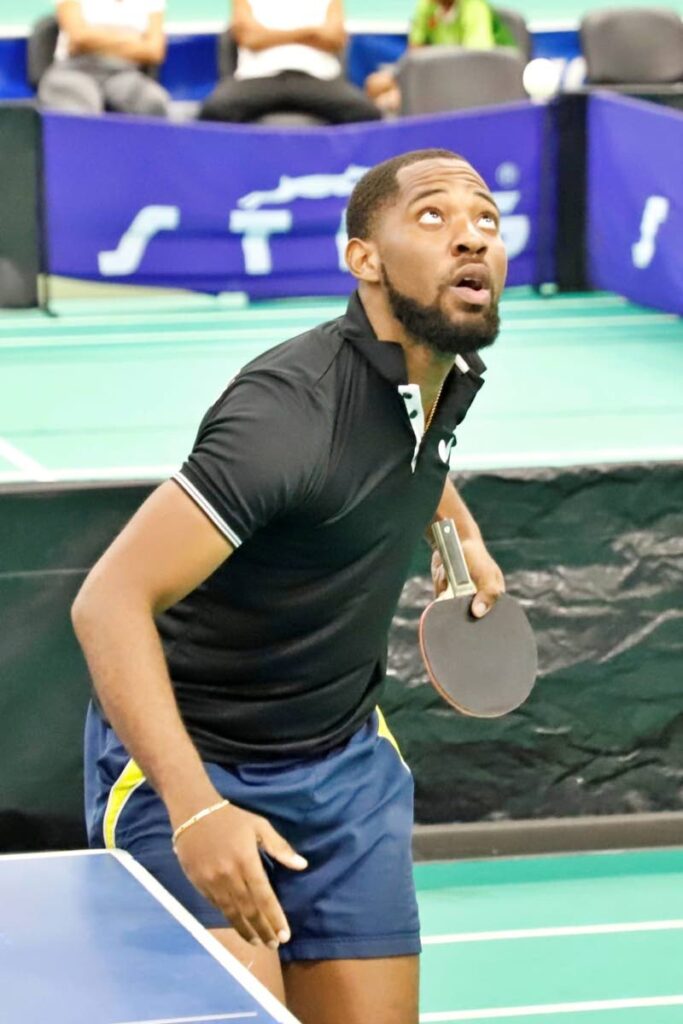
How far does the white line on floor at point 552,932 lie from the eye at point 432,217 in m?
1.94

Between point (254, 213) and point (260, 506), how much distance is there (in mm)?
6082

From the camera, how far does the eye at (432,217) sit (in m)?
2.73

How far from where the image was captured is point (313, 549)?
2.69 meters

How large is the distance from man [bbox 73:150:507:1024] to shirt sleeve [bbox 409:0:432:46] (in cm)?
719

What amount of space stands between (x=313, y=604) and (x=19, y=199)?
569cm

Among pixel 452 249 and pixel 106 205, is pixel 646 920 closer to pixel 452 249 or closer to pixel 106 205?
pixel 452 249

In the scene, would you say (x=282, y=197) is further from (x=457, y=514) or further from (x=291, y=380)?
(x=291, y=380)

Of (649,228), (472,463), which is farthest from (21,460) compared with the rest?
(649,228)

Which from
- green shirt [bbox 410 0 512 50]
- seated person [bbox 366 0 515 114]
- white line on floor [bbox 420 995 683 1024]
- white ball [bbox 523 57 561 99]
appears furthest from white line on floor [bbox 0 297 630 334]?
white line on floor [bbox 420 995 683 1024]

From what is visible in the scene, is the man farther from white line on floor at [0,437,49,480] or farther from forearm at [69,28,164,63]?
forearm at [69,28,164,63]

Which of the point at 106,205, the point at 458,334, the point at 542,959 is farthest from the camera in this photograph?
the point at 106,205

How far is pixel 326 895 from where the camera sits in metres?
2.90

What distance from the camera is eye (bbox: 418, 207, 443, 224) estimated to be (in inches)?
108

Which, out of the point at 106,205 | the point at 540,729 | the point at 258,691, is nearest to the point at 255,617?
the point at 258,691
